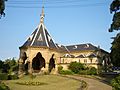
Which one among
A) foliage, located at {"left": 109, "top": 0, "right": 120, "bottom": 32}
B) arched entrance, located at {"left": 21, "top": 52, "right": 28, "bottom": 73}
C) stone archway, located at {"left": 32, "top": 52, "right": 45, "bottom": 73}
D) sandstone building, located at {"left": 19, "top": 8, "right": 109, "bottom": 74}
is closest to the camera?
→ foliage, located at {"left": 109, "top": 0, "right": 120, "bottom": 32}

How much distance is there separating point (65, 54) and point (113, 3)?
57.8 m

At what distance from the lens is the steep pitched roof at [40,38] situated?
67.9 meters

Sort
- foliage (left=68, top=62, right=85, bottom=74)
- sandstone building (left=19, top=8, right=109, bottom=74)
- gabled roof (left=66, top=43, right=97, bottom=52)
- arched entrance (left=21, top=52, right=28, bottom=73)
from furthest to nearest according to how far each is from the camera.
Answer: gabled roof (left=66, top=43, right=97, bottom=52), foliage (left=68, top=62, right=85, bottom=74), arched entrance (left=21, top=52, right=28, bottom=73), sandstone building (left=19, top=8, right=109, bottom=74)

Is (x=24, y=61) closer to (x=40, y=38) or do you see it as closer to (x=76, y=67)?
(x=40, y=38)

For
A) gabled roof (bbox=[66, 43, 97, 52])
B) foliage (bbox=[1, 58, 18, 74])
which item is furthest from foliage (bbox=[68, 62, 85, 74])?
foliage (bbox=[1, 58, 18, 74])

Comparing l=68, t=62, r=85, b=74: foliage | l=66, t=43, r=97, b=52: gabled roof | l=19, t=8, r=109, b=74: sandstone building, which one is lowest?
l=68, t=62, r=85, b=74: foliage

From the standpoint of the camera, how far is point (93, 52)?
278 feet

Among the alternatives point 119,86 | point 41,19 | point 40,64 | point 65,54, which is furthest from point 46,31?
point 119,86

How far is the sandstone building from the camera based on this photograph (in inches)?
2635

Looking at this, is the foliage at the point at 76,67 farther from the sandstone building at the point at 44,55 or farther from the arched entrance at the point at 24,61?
the arched entrance at the point at 24,61

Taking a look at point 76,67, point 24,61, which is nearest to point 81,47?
point 76,67

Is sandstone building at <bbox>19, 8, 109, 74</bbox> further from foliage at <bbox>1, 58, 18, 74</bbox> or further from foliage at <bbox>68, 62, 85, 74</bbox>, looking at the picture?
foliage at <bbox>1, 58, 18, 74</bbox>

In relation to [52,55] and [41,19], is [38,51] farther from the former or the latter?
[41,19]

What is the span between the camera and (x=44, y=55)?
6688cm
